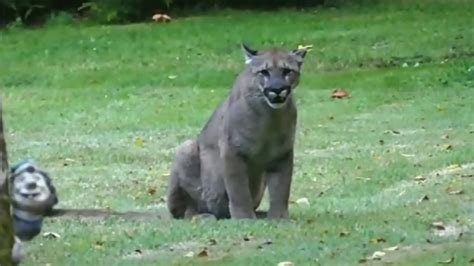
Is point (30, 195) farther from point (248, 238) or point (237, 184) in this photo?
point (237, 184)

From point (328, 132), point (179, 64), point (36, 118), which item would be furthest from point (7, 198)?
point (179, 64)

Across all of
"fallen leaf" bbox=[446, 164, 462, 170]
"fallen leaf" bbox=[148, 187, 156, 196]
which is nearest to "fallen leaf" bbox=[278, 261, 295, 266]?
"fallen leaf" bbox=[148, 187, 156, 196]

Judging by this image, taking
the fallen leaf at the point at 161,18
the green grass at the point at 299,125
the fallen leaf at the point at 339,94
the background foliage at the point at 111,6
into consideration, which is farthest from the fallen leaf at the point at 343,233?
the background foliage at the point at 111,6

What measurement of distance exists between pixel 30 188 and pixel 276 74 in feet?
11.4

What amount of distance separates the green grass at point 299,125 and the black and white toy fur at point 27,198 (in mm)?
978

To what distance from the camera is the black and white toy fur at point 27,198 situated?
7.59m

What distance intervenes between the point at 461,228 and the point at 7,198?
467 cm

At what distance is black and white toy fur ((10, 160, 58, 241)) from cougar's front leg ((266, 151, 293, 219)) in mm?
3230

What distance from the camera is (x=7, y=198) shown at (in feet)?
19.2

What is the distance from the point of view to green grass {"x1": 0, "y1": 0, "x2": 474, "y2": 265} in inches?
373

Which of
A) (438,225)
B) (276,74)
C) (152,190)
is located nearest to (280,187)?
(276,74)

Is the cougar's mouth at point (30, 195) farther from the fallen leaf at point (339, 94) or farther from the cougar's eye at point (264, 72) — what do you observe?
the fallen leaf at point (339, 94)

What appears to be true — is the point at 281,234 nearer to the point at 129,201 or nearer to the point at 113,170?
the point at 129,201

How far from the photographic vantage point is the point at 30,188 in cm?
771
